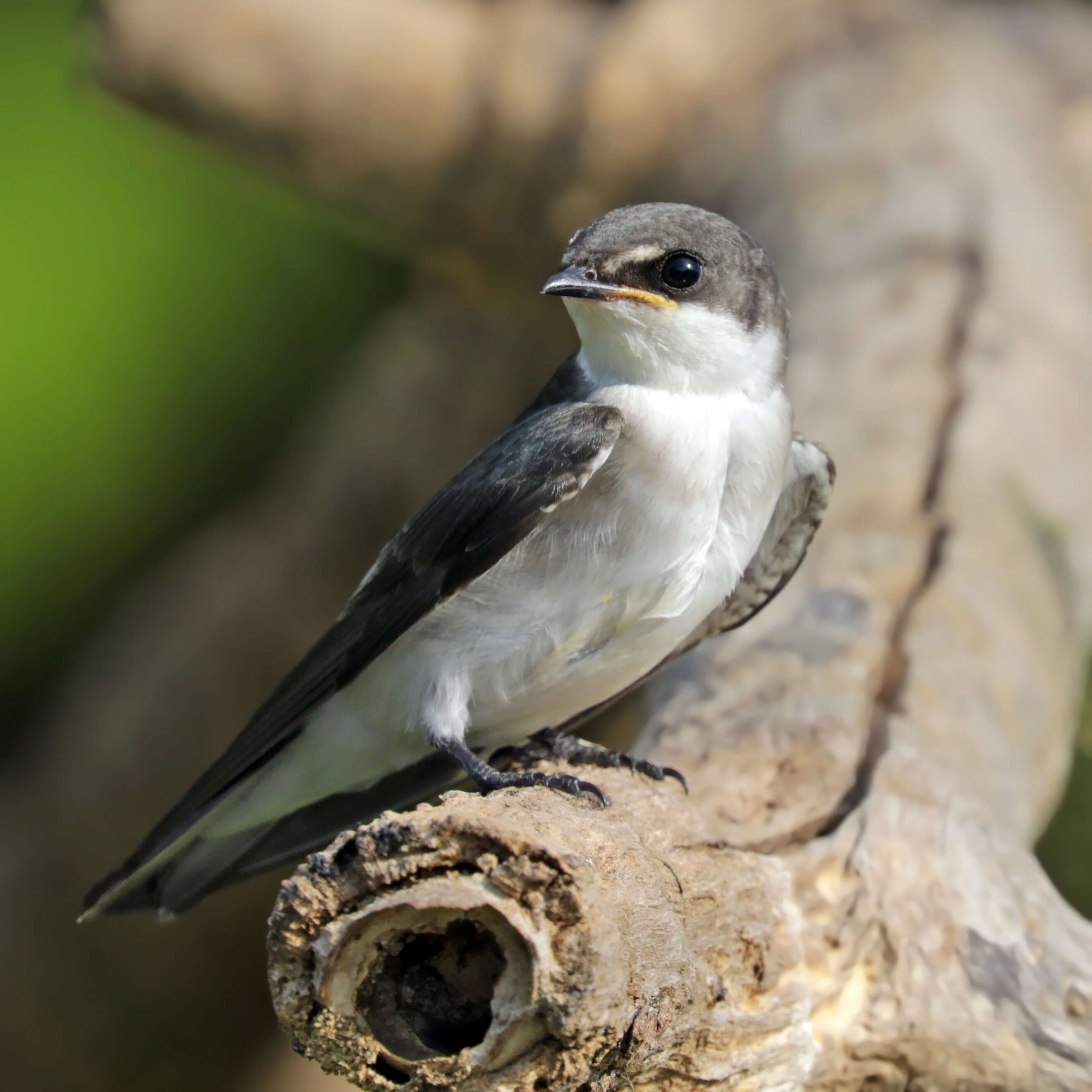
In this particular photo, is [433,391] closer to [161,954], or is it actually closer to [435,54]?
[435,54]

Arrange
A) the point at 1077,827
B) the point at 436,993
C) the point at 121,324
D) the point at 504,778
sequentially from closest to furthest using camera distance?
the point at 436,993, the point at 504,778, the point at 1077,827, the point at 121,324

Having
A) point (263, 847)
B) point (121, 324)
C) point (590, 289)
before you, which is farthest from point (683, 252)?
point (121, 324)

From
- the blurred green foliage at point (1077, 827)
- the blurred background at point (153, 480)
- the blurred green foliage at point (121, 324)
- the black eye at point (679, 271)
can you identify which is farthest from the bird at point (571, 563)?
the blurred green foliage at point (121, 324)

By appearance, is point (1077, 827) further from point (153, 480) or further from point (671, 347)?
point (153, 480)

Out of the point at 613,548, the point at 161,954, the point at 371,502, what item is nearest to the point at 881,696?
the point at 613,548

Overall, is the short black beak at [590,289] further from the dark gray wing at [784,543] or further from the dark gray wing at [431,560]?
the dark gray wing at [784,543]
